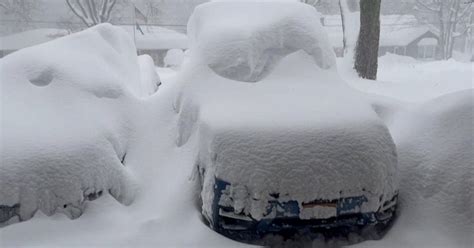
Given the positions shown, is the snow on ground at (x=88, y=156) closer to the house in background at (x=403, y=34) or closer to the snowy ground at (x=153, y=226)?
the snowy ground at (x=153, y=226)

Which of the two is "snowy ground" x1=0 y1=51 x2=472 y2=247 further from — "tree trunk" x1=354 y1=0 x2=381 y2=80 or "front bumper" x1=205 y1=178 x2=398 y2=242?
"tree trunk" x1=354 y1=0 x2=381 y2=80

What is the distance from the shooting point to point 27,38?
29.4 m

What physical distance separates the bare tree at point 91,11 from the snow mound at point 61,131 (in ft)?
84.5

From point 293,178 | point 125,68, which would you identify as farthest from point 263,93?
point 125,68

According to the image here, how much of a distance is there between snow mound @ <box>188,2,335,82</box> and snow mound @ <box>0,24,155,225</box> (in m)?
1.02

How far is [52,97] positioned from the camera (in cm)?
341

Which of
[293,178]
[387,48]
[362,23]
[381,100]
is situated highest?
[293,178]

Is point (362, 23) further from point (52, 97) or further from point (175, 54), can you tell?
point (175, 54)

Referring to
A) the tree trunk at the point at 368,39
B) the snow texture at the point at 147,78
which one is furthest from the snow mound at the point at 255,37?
the tree trunk at the point at 368,39

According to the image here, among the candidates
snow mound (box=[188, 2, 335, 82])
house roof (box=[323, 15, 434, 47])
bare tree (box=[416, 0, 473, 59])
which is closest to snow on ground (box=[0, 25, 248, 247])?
snow mound (box=[188, 2, 335, 82])

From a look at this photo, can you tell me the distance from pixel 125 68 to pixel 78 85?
1.25 meters

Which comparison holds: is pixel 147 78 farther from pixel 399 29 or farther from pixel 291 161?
pixel 399 29

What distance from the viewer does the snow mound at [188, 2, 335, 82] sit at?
3.70 metres

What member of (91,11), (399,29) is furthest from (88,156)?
(399,29)
